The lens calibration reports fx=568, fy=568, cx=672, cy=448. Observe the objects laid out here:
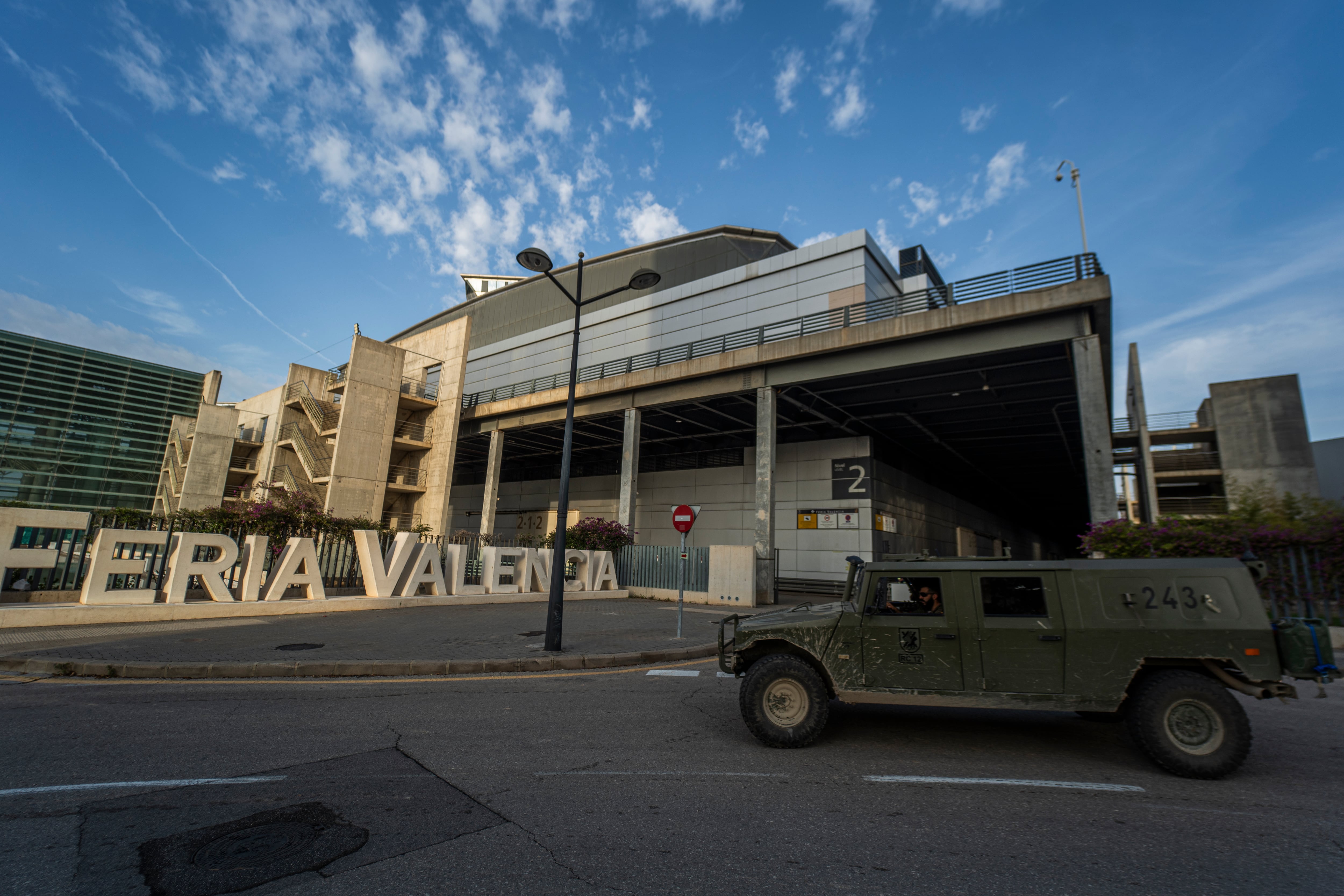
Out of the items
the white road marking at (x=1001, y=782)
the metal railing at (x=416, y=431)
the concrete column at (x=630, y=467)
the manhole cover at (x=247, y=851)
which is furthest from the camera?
the metal railing at (x=416, y=431)

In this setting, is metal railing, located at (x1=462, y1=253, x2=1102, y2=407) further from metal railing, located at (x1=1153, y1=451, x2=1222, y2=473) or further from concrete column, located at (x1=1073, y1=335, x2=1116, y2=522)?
Result: metal railing, located at (x1=1153, y1=451, x2=1222, y2=473)

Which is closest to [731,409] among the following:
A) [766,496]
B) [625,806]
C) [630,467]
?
[630,467]

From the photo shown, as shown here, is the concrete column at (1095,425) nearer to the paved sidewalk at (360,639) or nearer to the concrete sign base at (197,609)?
the paved sidewalk at (360,639)

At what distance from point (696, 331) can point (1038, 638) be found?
1077 inches

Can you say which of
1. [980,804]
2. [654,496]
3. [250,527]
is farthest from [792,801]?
[654,496]

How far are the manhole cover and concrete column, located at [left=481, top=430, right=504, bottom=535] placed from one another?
2868 centimetres

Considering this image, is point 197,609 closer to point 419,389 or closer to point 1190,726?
point 1190,726

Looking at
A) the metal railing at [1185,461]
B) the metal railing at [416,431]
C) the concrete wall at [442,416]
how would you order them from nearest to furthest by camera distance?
the concrete wall at [442,416] < the metal railing at [416,431] < the metal railing at [1185,461]

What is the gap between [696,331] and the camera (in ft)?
101

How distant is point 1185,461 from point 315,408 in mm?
57875

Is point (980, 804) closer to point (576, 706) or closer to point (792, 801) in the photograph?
point (792, 801)

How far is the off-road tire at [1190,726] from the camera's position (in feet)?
14.0

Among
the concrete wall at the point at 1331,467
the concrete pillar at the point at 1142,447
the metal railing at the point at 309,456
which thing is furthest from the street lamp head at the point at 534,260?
the concrete wall at the point at 1331,467

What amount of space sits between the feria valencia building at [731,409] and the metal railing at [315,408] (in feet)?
0.49
